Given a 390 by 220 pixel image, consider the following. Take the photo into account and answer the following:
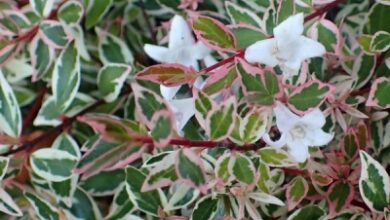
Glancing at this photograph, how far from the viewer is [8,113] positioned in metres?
1.06

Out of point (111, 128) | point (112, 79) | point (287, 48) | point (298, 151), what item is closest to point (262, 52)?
point (287, 48)

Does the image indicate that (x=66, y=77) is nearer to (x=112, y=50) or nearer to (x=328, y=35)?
(x=112, y=50)

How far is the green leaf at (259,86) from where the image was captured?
0.81 m

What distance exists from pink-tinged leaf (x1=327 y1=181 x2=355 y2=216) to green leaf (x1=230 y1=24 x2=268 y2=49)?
0.82ft

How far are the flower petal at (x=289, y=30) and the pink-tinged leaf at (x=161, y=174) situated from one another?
205 millimetres

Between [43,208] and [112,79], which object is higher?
[112,79]

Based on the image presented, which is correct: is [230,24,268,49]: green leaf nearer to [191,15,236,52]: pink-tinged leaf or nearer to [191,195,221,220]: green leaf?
[191,15,236,52]: pink-tinged leaf

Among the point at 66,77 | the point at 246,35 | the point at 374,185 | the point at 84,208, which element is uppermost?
the point at 246,35

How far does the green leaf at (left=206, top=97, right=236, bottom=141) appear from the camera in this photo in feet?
2.64

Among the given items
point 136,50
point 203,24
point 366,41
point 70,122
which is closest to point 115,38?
point 136,50

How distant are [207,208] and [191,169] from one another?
0.19m

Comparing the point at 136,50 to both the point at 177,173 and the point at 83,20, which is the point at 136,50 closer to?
the point at 83,20

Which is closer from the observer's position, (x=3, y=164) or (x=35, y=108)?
(x=3, y=164)

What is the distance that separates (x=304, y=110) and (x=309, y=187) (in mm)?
235
